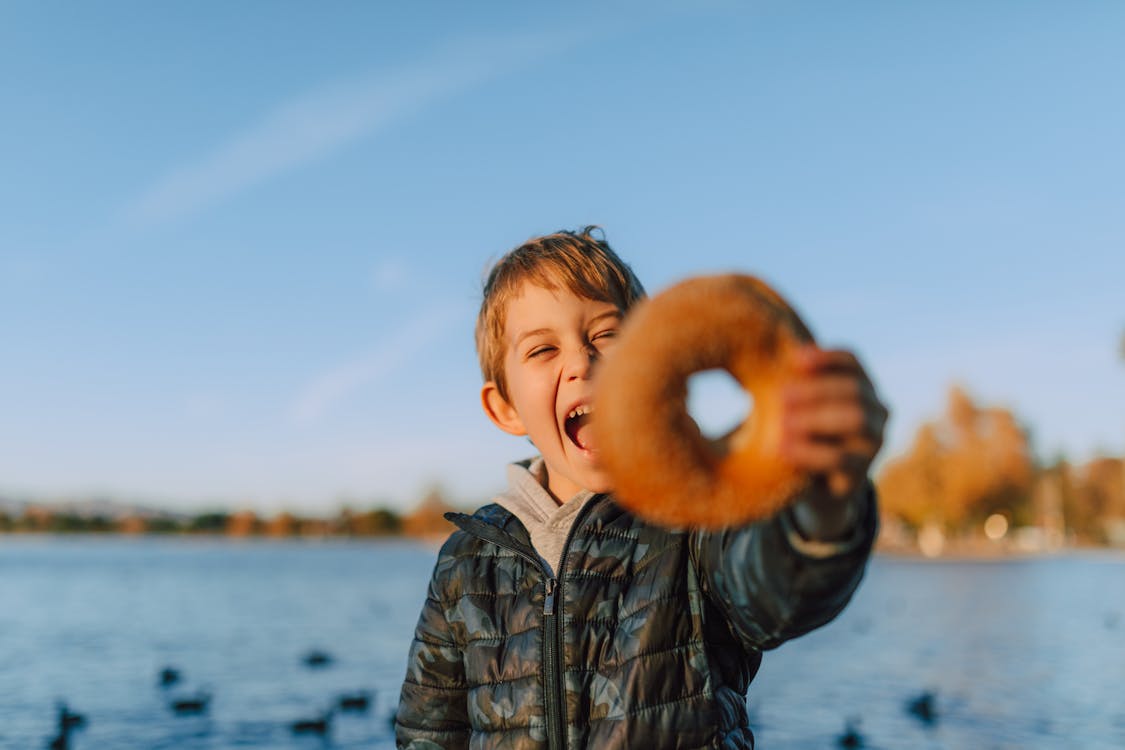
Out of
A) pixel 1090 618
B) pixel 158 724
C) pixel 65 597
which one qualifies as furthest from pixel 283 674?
pixel 65 597

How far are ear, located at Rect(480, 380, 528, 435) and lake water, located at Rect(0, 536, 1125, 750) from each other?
14.1 metres

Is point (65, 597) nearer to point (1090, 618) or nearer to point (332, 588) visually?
point (332, 588)

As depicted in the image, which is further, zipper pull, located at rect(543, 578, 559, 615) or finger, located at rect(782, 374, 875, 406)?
zipper pull, located at rect(543, 578, 559, 615)

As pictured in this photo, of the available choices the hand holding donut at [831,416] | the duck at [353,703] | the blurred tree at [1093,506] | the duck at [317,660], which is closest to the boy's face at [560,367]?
the hand holding donut at [831,416]

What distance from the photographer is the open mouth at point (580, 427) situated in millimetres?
2996

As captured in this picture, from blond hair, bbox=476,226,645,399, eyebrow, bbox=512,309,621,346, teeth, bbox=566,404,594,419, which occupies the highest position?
blond hair, bbox=476,226,645,399

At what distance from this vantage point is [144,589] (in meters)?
63.3

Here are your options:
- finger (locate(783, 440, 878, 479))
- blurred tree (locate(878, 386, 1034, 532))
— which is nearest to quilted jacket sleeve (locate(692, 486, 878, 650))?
finger (locate(783, 440, 878, 479))

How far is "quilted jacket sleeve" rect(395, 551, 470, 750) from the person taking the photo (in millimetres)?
3164

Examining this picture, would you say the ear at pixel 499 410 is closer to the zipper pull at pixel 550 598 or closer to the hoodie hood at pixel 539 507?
the hoodie hood at pixel 539 507

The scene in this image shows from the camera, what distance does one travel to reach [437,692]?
319 centimetres

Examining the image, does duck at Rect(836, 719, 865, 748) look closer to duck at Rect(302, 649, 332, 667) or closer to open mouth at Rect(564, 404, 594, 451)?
duck at Rect(302, 649, 332, 667)

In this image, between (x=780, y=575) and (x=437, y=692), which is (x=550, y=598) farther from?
(x=780, y=575)

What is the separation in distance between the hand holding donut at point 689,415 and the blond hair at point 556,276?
1275mm
